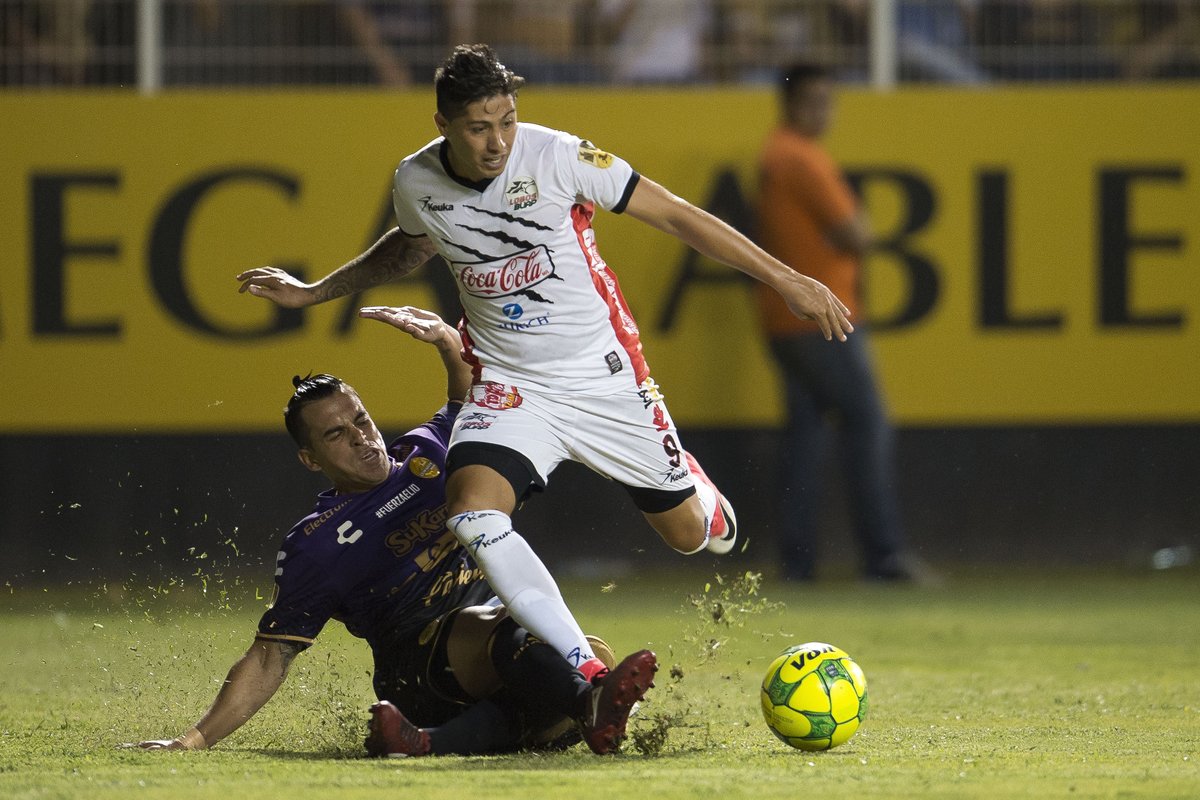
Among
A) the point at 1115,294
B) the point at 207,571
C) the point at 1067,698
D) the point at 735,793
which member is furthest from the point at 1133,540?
the point at 735,793

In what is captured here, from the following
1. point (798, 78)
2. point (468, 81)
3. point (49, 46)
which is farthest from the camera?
point (49, 46)

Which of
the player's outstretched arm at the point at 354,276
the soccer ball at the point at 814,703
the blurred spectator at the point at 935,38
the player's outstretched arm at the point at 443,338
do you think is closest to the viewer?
the soccer ball at the point at 814,703

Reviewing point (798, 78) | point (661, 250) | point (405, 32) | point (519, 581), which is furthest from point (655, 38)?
point (519, 581)

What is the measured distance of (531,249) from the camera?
5426 mm

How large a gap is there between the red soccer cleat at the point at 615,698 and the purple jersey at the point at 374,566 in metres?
0.73

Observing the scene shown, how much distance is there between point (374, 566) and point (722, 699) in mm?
1671

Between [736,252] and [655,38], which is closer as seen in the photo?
[736,252]

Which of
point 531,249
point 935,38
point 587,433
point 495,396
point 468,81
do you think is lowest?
point 587,433

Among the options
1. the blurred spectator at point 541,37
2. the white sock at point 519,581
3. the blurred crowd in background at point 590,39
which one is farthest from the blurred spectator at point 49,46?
the white sock at point 519,581

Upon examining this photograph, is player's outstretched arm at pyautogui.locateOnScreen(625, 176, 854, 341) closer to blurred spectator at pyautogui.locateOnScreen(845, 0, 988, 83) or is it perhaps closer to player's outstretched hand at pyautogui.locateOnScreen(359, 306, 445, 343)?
player's outstretched hand at pyautogui.locateOnScreen(359, 306, 445, 343)

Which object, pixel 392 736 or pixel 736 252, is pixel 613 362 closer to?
pixel 736 252

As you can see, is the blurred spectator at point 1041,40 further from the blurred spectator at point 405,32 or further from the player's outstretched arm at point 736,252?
the player's outstretched arm at point 736,252

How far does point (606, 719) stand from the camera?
4.72 m

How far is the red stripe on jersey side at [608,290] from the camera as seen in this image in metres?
5.54
